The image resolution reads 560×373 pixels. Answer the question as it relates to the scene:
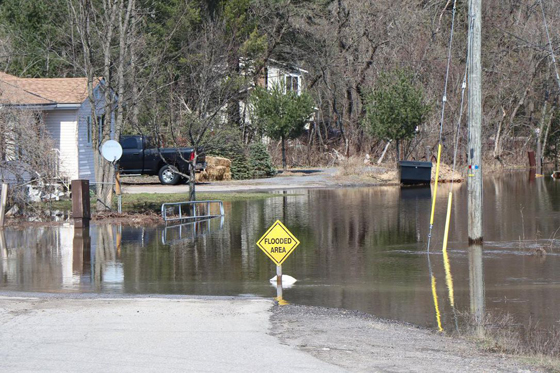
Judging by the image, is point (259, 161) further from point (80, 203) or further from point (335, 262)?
point (335, 262)

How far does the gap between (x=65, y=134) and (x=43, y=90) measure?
186 centimetres

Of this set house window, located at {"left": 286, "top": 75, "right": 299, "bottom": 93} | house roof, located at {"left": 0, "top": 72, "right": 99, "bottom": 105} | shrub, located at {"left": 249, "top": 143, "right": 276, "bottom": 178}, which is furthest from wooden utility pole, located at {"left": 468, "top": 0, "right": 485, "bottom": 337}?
house window, located at {"left": 286, "top": 75, "right": 299, "bottom": 93}

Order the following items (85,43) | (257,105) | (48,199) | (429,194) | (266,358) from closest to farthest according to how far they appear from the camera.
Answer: (266,358), (85,43), (48,199), (429,194), (257,105)

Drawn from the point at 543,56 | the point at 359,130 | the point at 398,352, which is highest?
the point at 543,56

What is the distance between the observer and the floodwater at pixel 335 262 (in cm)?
1218

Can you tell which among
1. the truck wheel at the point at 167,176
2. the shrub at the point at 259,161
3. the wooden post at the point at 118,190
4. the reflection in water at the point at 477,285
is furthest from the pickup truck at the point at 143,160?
the reflection in water at the point at 477,285

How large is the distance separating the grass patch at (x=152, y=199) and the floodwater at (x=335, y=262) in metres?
3.57

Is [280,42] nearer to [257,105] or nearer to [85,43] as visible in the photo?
[257,105]

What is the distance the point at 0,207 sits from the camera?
2202 cm

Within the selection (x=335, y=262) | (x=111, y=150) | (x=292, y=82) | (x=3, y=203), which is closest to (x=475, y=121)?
(x=335, y=262)

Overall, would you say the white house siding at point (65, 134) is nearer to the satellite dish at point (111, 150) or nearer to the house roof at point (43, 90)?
the house roof at point (43, 90)

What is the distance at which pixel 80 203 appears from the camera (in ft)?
70.3

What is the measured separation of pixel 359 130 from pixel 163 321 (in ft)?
158

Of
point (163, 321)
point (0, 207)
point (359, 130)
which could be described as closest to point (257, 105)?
point (359, 130)
